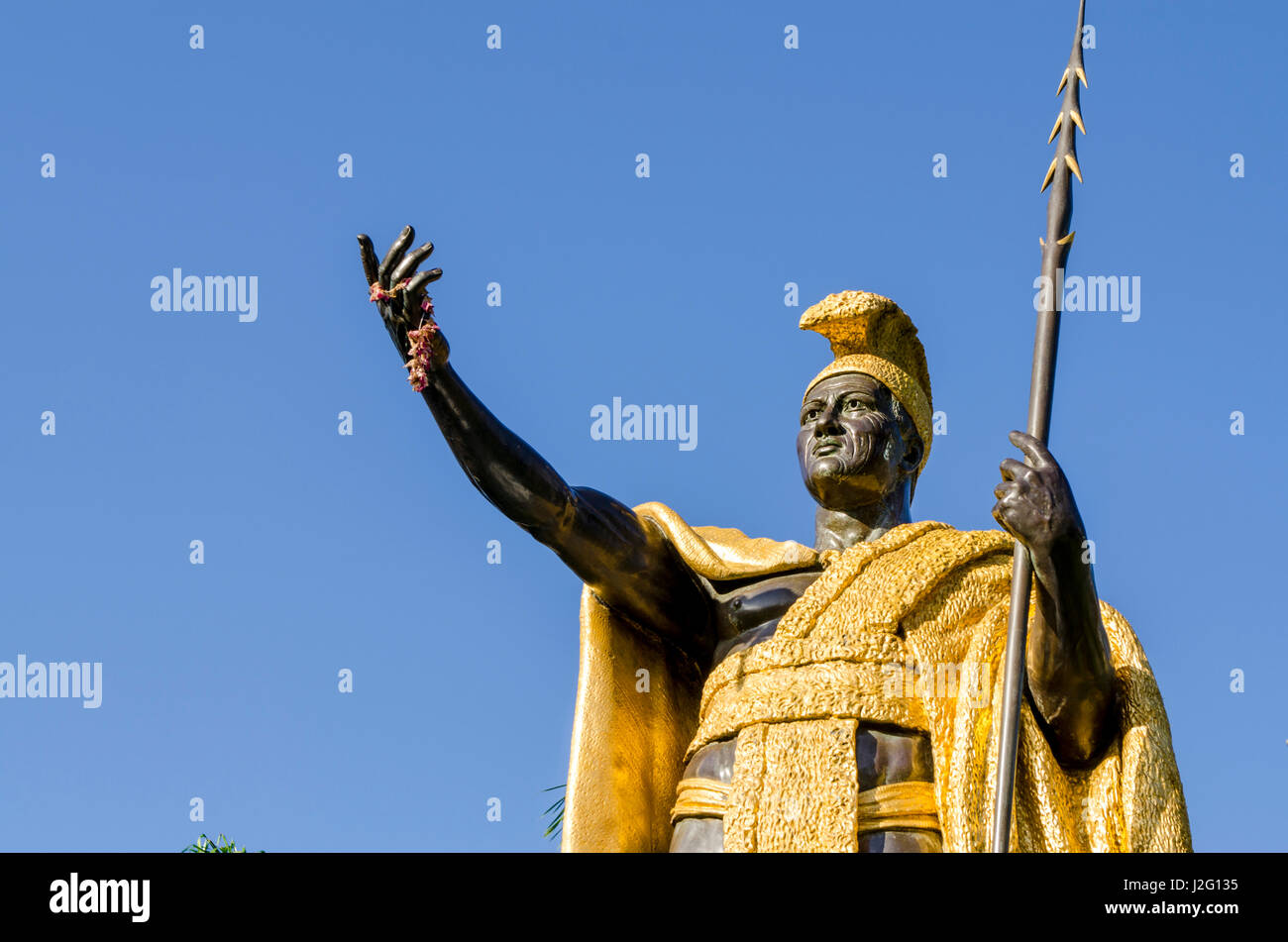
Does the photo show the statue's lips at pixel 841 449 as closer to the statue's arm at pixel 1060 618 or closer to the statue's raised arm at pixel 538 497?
the statue's raised arm at pixel 538 497

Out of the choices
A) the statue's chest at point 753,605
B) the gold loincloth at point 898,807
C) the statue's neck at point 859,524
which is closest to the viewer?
the gold loincloth at point 898,807

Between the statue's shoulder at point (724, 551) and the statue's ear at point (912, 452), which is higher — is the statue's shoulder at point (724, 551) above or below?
below

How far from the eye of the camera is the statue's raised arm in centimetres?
1181

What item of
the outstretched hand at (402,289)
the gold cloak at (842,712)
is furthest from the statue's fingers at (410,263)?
the gold cloak at (842,712)

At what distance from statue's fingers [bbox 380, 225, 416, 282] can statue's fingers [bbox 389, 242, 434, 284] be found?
0.03 metres

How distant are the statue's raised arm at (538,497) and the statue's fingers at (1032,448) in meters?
2.49

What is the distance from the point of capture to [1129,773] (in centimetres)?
1170

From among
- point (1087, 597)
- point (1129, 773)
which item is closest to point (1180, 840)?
point (1129, 773)

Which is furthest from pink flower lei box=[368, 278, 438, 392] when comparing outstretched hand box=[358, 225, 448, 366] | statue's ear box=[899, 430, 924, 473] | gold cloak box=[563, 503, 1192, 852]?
statue's ear box=[899, 430, 924, 473]

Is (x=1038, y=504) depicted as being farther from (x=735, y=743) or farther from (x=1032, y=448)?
(x=735, y=743)

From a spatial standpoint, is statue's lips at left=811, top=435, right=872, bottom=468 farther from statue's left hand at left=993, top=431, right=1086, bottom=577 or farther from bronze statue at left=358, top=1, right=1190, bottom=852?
statue's left hand at left=993, top=431, right=1086, bottom=577

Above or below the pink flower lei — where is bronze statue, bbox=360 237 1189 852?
below

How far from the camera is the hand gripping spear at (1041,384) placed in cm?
1120
